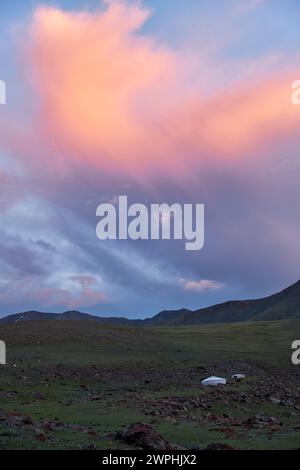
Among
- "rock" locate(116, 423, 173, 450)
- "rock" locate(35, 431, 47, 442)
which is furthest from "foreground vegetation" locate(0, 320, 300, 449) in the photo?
"rock" locate(116, 423, 173, 450)

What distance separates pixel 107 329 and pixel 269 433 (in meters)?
57.1

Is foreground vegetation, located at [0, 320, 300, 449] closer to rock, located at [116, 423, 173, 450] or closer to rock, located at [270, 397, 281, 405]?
rock, located at [270, 397, 281, 405]

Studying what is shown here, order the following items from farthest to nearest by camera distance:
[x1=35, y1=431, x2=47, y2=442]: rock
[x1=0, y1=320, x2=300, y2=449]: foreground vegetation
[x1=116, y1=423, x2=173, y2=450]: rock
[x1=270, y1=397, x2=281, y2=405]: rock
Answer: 1. [x1=270, y1=397, x2=281, y2=405]: rock
2. [x1=0, y1=320, x2=300, y2=449]: foreground vegetation
3. [x1=35, y1=431, x2=47, y2=442]: rock
4. [x1=116, y1=423, x2=173, y2=450]: rock

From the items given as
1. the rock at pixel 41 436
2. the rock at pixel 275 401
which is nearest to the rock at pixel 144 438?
the rock at pixel 41 436

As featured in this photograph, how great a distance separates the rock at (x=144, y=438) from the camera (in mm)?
19125

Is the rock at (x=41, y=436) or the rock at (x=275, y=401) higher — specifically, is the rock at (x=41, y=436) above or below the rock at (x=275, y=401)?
above

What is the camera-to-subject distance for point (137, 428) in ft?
66.4

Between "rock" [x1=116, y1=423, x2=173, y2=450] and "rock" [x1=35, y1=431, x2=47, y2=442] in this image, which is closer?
"rock" [x1=116, y1=423, x2=173, y2=450]

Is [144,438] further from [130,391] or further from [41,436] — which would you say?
[130,391]

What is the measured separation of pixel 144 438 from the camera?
768 inches

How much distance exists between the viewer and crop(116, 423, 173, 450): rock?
753 inches

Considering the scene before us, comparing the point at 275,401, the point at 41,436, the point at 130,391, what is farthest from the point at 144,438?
the point at 130,391

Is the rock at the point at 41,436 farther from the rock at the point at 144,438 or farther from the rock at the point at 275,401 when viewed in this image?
the rock at the point at 275,401
